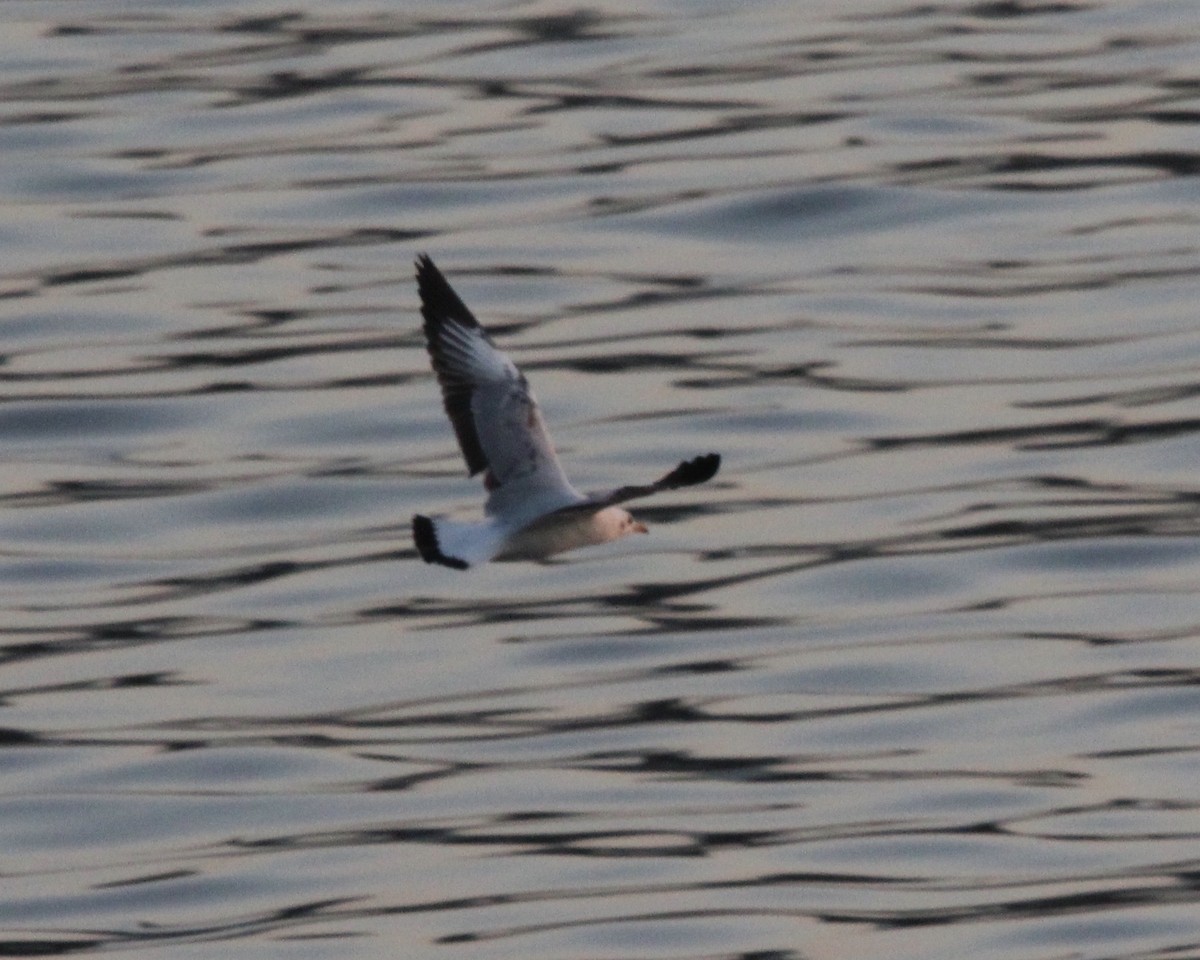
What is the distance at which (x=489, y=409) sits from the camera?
664 inches

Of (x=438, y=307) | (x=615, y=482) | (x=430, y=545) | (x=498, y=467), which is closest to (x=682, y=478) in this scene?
(x=430, y=545)

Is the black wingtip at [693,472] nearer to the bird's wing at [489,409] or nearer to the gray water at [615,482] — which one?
the bird's wing at [489,409]

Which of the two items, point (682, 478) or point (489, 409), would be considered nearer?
point (682, 478)

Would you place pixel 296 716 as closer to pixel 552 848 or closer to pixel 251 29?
pixel 552 848

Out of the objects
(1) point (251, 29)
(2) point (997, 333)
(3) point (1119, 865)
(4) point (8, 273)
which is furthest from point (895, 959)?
(1) point (251, 29)

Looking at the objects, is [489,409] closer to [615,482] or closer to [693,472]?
[693,472]

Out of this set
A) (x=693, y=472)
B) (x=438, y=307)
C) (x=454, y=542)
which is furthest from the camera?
(x=438, y=307)

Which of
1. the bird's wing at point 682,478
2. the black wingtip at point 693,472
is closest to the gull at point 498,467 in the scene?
the bird's wing at point 682,478

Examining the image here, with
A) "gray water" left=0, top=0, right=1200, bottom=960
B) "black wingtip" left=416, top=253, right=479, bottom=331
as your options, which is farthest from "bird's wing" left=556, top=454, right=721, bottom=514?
"gray water" left=0, top=0, right=1200, bottom=960

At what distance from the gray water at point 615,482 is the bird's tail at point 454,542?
3.60 meters

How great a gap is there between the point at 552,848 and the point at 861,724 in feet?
8.14

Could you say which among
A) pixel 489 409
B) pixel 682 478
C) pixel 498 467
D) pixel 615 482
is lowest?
pixel 615 482

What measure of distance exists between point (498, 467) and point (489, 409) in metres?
0.34

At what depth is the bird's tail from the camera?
15281 millimetres
